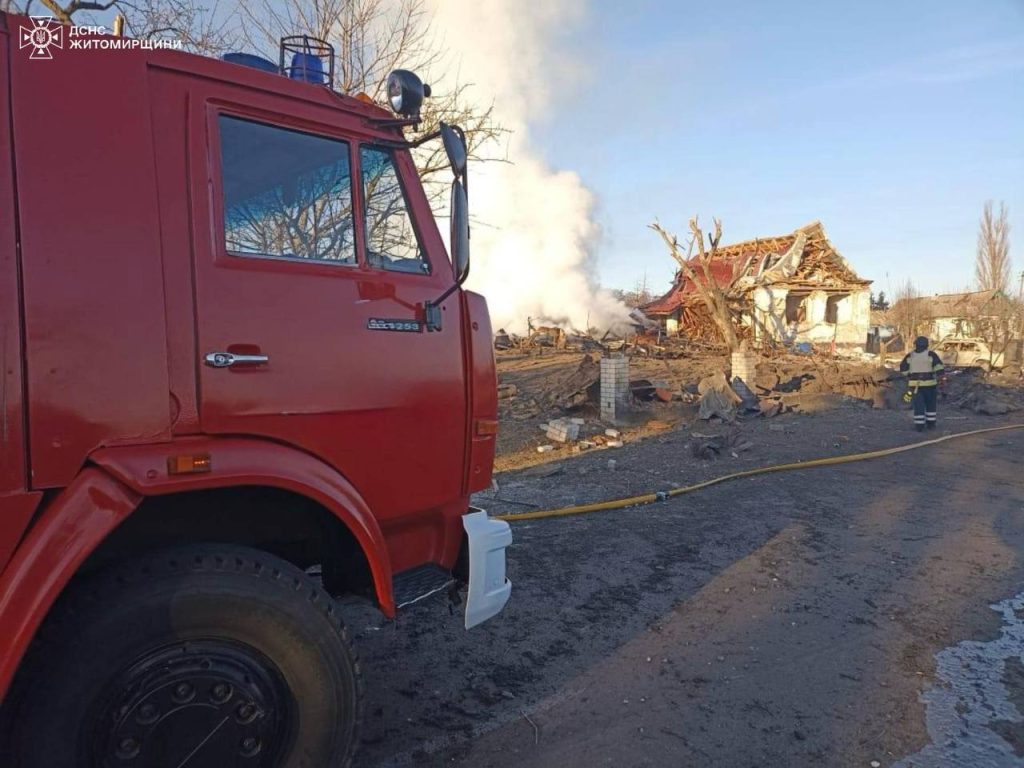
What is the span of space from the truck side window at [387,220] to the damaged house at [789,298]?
2640 centimetres

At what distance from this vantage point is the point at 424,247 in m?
2.94

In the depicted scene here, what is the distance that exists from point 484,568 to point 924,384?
1173cm

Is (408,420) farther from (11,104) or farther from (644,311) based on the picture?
(644,311)

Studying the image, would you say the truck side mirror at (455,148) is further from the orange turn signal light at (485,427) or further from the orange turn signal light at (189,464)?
the orange turn signal light at (189,464)

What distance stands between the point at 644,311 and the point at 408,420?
30.8 metres

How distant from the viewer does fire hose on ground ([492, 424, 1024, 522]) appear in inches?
255

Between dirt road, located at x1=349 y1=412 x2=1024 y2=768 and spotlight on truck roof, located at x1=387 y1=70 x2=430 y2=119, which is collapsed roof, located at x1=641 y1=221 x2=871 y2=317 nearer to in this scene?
dirt road, located at x1=349 y1=412 x2=1024 y2=768

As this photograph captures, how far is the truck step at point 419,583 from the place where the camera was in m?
2.79

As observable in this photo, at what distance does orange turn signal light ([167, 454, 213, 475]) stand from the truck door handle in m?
0.31

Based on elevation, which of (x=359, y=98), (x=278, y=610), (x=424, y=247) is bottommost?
(x=278, y=610)

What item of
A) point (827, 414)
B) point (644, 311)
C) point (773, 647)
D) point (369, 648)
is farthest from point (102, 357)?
point (644, 311)

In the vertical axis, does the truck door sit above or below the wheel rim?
above

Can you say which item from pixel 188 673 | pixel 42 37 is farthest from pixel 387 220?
pixel 188 673

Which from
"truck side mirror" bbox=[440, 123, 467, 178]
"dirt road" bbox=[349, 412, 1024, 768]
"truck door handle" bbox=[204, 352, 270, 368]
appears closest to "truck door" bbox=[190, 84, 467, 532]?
"truck door handle" bbox=[204, 352, 270, 368]
